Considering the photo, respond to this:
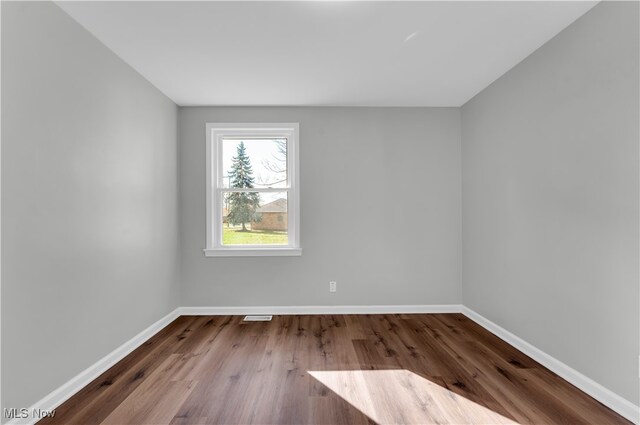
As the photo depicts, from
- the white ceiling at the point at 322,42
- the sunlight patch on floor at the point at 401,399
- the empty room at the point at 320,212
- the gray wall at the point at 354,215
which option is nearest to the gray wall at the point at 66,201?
the empty room at the point at 320,212

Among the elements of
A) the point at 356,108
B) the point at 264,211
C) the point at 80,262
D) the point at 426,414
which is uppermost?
the point at 356,108

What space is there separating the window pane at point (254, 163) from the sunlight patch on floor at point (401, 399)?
228cm

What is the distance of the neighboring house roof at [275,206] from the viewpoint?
3.90 m

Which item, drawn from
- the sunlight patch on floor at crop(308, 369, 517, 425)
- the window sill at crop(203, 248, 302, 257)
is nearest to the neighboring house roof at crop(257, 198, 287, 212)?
the window sill at crop(203, 248, 302, 257)

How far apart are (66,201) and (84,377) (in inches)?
46.7

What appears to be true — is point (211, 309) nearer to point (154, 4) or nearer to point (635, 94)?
point (154, 4)

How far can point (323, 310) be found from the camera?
3785 millimetres

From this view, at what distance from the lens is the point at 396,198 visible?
12.6 feet

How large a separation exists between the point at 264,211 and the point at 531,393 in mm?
2968

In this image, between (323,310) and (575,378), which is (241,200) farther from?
(575,378)

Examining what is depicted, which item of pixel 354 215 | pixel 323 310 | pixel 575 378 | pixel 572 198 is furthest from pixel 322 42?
pixel 575 378

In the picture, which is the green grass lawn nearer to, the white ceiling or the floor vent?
the floor vent

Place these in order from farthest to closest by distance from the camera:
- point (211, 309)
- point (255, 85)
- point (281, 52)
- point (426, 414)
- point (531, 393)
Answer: point (211, 309) < point (255, 85) < point (281, 52) < point (531, 393) < point (426, 414)

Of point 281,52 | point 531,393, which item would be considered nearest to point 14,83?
point 281,52
